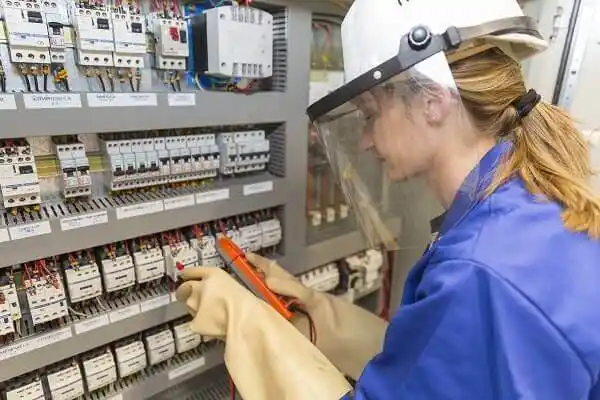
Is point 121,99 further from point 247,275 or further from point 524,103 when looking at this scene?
point 524,103

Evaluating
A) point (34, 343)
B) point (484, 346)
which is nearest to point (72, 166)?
point (34, 343)

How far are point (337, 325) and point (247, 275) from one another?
0.31 meters

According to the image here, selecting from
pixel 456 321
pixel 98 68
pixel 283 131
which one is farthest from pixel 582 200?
pixel 98 68

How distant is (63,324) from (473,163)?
1.06 metres

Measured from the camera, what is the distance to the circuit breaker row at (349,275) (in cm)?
171

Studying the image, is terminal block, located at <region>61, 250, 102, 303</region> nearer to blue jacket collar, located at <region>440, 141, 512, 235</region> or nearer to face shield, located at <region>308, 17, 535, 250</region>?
face shield, located at <region>308, 17, 535, 250</region>

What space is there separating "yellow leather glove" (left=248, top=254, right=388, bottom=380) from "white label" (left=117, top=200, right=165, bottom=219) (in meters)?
0.30

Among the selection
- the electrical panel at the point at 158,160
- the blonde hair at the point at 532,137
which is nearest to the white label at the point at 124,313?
the electrical panel at the point at 158,160

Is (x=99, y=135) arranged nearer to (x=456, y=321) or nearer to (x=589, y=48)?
(x=456, y=321)

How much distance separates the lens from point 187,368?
4.57 ft

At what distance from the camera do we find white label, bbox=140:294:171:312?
4.04 feet

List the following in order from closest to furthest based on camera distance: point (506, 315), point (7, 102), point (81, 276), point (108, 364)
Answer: point (506, 315)
point (7, 102)
point (81, 276)
point (108, 364)

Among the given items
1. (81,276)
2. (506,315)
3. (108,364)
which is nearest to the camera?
(506,315)

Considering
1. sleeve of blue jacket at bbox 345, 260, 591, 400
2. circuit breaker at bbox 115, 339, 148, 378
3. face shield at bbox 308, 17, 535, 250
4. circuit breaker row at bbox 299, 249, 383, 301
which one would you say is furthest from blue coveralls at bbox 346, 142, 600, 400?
circuit breaker row at bbox 299, 249, 383, 301
